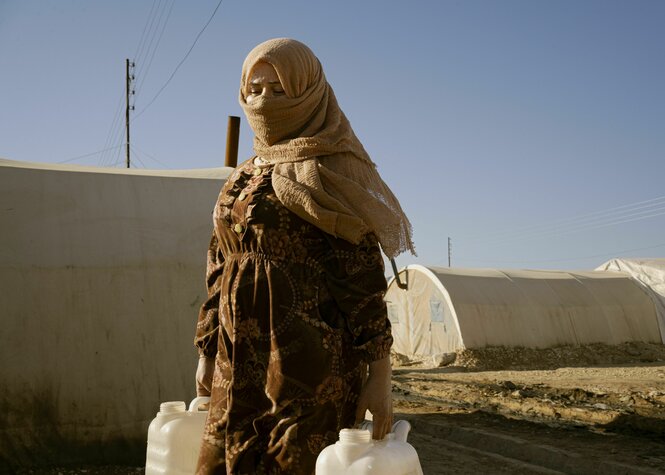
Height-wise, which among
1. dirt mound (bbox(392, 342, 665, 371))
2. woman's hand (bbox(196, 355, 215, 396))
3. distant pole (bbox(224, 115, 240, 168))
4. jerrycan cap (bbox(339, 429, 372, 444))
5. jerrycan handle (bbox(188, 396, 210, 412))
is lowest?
dirt mound (bbox(392, 342, 665, 371))

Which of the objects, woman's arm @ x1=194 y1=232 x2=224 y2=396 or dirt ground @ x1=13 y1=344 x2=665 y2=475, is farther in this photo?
dirt ground @ x1=13 y1=344 x2=665 y2=475

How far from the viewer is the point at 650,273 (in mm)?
18000

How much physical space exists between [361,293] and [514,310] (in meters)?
14.0

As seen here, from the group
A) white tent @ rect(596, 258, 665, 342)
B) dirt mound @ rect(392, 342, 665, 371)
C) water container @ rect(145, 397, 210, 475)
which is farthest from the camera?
white tent @ rect(596, 258, 665, 342)

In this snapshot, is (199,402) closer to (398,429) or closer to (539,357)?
(398,429)

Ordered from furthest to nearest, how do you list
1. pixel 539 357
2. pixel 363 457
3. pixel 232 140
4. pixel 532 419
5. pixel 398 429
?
pixel 539 357 < pixel 532 419 < pixel 232 140 < pixel 398 429 < pixel 363 457

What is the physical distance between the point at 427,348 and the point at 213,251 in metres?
13.9

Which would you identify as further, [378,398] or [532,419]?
[532,419]

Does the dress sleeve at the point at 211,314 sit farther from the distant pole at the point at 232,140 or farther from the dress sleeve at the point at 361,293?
the distant pole at the point at 232,140

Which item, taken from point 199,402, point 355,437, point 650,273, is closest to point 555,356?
point 650,273

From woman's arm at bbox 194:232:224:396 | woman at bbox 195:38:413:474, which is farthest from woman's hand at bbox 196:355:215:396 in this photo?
woman at bbox 195:38:413:474

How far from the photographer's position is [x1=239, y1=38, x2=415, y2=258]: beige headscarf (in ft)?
6.56

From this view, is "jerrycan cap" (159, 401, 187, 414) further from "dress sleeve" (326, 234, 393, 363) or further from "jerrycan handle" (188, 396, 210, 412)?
"dress sleeve" (326, 234, 393, 363)

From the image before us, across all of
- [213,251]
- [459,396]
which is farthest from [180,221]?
[459,396]
